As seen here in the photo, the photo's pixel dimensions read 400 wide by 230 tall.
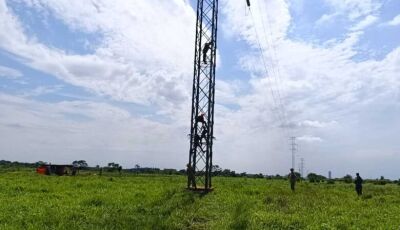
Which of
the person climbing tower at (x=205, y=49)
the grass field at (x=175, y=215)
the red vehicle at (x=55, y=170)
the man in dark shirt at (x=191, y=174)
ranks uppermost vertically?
the person climbing tower at (x=205, y=49)

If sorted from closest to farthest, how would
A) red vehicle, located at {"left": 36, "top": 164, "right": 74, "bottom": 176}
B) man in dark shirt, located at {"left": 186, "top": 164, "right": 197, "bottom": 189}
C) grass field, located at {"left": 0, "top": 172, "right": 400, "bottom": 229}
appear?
grass field, located at {"left": 0, "top": 172, "right": 400, "bottom": 229}, man in dark shirt, located at {"left": 186, "top": 164, "right": 197, "bottom": 189}, red vehicle, located at {"left": 36, "top": 164, "right": 74, "bottom": 176}

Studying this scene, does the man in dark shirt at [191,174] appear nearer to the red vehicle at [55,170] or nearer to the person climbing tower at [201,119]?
the person climbing tower at [201,119]

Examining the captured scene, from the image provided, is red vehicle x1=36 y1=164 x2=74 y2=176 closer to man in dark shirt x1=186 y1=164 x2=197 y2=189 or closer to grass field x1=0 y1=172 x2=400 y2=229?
man in dark shirt x1=186 y1=164 x2=197 y2=189

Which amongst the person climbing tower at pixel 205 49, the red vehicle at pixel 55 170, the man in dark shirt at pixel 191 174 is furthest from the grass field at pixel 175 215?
the red vehicle at pixel 55 170

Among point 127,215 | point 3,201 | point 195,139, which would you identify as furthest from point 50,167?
point 127,215

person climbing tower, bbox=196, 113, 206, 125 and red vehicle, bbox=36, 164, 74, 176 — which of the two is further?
red vehicle, bbox=36, 164, 74, 176

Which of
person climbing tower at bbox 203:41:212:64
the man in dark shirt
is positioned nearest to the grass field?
the man in dark shirt

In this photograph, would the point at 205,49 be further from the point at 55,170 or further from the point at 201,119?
the point at 55,170

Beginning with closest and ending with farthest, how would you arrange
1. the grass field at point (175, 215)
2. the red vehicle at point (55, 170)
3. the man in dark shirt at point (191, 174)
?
the grass field at point (175, 215) < the man in dark shirt at point (191, 174) < the red vehicle at point (55, 170)

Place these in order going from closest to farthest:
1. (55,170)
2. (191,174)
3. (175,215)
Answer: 1. (175,215)
2. (191,174)
3. (55,170)

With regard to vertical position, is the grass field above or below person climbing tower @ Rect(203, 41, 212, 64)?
below

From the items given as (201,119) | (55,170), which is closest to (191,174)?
(201,119)

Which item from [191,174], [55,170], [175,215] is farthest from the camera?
[55,170]

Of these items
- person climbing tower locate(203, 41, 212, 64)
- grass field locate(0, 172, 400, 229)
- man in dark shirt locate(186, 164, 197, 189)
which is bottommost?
grass field locate(0, 172, 400, 229)
